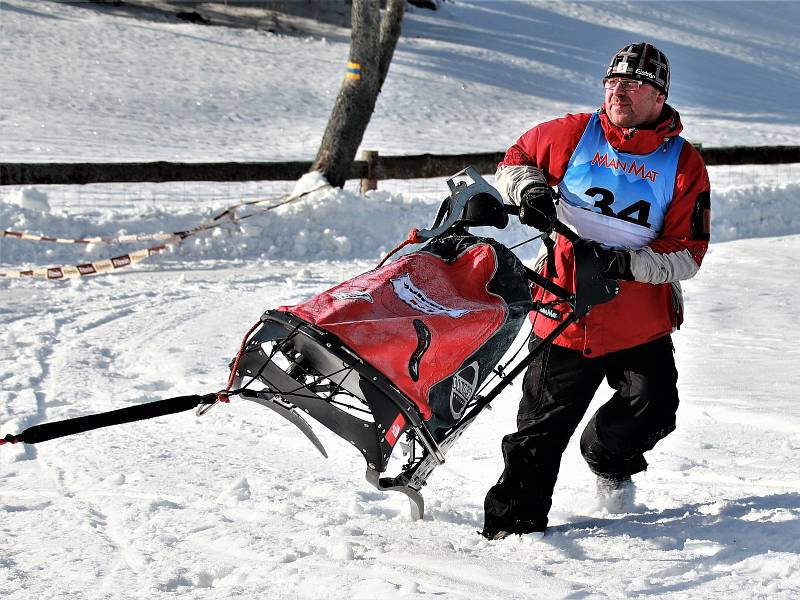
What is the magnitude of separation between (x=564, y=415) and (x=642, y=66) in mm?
1218

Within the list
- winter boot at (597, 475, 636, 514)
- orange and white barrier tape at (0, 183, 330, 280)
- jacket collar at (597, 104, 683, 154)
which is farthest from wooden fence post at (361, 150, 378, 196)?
jacket collar at (597, 104, 683, 154)

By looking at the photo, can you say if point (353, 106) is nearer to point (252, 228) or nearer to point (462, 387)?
point (252, 228)

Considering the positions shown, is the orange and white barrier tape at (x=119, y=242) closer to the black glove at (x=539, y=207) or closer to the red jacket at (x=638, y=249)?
the red jacket at (x=638, y=249)

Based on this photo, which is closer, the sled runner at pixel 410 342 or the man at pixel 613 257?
the sled runner at pixel 410 342

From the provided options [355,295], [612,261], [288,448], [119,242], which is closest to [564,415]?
[612,261]

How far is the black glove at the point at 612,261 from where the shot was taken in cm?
343

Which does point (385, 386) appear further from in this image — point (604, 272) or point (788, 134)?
point (788, 134)

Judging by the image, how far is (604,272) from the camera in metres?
3.45

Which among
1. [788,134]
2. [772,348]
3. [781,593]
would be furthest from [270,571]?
[788,134]

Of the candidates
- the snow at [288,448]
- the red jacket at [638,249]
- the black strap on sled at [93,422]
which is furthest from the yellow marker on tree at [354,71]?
the black strap on sled at [93,422]

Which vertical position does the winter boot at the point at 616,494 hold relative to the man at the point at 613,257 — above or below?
below

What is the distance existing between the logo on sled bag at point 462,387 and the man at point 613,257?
14.7 inches

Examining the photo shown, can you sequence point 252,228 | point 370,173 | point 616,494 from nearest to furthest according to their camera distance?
point 616,494, point 252,228, point 370,173

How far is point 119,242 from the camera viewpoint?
941 cm
